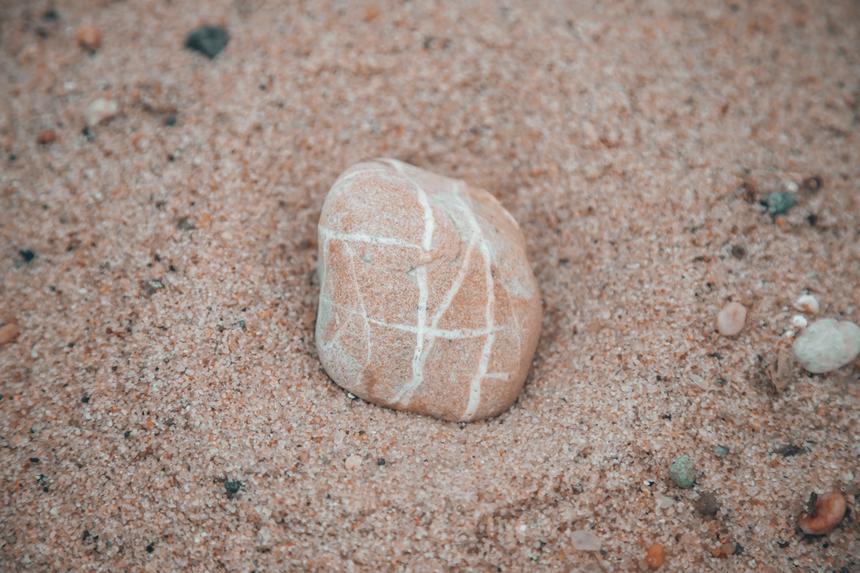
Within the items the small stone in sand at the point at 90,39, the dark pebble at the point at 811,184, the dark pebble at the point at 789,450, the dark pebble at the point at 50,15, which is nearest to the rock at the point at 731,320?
the dark pebble at the point at 789,450

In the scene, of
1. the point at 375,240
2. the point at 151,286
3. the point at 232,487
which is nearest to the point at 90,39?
the point at 151,286

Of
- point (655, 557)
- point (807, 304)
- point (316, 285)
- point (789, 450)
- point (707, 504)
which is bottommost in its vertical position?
point (655, 557)

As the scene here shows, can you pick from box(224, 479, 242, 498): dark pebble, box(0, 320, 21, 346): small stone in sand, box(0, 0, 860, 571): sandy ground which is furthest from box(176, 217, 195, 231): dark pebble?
box(224, 479, 242, 498): dark pebble

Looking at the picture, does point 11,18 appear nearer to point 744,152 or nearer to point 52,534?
point 52,534

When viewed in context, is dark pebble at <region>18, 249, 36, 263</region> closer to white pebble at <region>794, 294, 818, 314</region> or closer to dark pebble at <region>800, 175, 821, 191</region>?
white pebble at <region>794, 294, 818, 314</region>

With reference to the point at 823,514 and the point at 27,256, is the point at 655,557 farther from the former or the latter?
the point at 27,256

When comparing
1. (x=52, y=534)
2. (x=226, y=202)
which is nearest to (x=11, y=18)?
(x=226, y=202)
